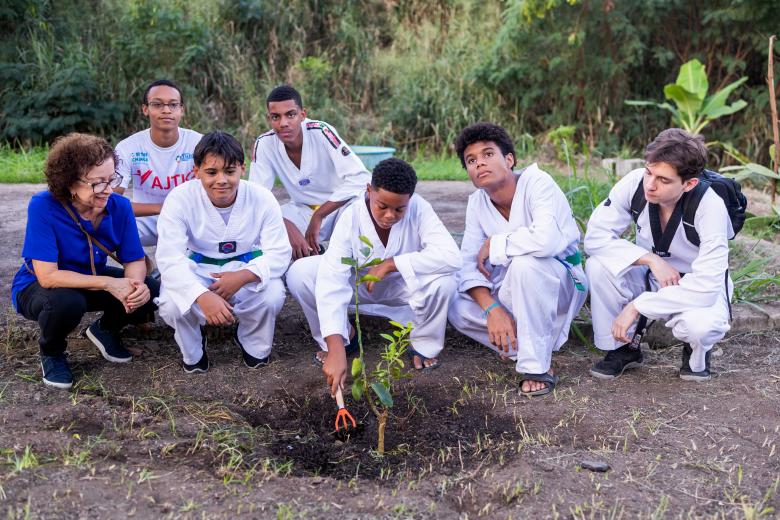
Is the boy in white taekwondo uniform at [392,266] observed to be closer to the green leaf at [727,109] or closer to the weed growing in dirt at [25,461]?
the weed growing in dirt at [25,461]

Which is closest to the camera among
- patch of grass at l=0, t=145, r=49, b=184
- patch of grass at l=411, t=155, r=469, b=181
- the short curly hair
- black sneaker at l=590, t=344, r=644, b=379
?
the short curly hair

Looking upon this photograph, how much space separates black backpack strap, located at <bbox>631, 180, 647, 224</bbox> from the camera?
3.76 metres

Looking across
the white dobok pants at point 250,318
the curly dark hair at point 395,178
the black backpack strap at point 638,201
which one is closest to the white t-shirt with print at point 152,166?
the white dobok pants at point 250,318

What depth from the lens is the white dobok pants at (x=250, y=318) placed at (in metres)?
3.84

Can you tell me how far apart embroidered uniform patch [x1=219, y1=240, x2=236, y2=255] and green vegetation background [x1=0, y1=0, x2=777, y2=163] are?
6268 millimetres

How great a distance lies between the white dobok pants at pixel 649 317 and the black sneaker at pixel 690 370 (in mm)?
21

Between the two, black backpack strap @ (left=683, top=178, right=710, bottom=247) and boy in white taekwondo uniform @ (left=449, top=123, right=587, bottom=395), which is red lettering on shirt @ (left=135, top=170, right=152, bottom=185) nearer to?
boy in white taekwondo uniform @ (left=449, top=123, right=587, bottom=395)

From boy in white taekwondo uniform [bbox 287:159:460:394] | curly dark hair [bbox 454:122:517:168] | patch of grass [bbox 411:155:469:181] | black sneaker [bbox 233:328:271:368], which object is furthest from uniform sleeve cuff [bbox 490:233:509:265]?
patch of grass [bbox 411:155:469:181]

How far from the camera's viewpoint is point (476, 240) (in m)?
4.06

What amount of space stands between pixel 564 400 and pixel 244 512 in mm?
Result: 1565

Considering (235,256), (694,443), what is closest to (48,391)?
(235,256)

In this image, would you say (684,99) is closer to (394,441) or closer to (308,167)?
(308,167)

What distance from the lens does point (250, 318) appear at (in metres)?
3.95

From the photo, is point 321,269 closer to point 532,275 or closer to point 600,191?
point 532,275
